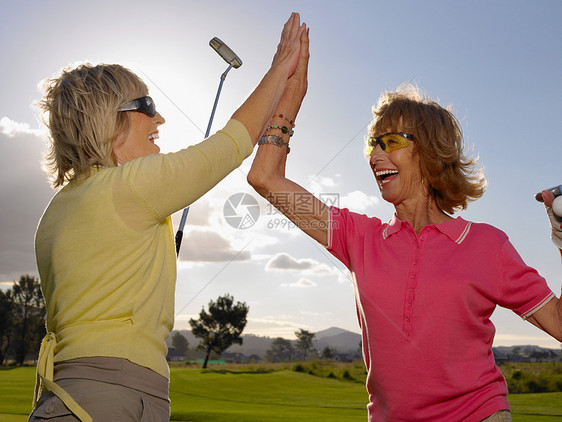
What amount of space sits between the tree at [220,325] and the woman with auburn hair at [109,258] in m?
54.3

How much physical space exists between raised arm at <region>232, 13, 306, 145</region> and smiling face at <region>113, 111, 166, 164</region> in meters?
0.35

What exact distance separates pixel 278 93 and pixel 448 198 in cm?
140

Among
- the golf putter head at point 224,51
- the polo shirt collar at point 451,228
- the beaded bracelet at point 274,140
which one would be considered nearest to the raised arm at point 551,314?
the polo shirt collar at point 451,228

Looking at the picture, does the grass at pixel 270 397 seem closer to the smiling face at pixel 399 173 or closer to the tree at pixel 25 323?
the smiling face at pixel 399 173

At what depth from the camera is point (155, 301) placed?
6.19 feet

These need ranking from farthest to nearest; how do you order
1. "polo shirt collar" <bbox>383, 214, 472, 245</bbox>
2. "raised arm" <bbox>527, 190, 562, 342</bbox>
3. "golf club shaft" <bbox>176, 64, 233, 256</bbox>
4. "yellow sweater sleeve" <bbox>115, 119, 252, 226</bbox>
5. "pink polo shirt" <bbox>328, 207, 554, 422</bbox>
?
1. "golf club shaft" <bbox>176, 64, 233, 256</bbox>
2. "polo shirt collar" <bbox>383, 214, 472, 245</bbox>
3. "raised arm" <bbox>527, 190, 562, 342</bbox>
4. "pink polo shirt" <bbox>328, 207, 554, 422</bbox>
5. "yellow sweater sleeve" <bbox>115, 119, 252, 226</bbox>

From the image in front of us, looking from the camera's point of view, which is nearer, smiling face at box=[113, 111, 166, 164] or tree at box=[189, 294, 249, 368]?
smiling face at box=[113, 111, 166, 164]

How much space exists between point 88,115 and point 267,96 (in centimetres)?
67

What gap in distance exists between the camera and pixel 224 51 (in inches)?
158

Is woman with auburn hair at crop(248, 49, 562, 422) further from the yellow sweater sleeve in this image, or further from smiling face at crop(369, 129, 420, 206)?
the yellow sweater sleeve

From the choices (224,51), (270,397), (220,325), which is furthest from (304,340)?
(224,51)

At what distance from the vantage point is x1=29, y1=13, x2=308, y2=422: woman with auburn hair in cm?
178

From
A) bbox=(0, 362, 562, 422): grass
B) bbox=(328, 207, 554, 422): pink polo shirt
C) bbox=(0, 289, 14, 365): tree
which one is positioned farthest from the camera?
bbox=(0, 289, 14, 365): tree

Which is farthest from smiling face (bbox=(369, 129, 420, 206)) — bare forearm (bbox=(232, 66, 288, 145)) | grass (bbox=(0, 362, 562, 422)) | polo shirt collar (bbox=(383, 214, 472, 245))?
grass (bbox=(0, 362, 562, 422))
